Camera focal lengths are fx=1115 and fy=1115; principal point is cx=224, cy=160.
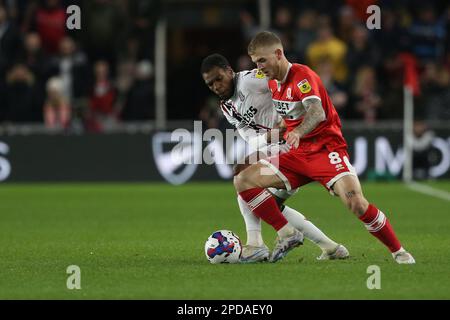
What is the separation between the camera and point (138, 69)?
20844 millimetres

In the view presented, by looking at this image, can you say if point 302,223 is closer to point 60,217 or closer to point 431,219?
point 431,219

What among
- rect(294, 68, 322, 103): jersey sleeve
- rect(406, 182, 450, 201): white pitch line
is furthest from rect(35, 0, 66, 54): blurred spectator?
rect(294, 68, 322, 103): jersey sleeve

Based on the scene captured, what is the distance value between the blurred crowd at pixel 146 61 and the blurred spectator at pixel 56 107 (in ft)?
0.06

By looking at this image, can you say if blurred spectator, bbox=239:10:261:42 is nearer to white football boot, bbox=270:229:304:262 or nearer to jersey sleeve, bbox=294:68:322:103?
white football boot, bbox=270:229:304:262

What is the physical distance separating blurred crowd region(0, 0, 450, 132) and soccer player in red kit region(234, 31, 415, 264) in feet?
33.5

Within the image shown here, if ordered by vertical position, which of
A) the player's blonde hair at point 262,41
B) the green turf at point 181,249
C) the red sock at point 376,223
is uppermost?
the player's blonde hair at point 262,41

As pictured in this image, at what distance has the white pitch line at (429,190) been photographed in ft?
56.1

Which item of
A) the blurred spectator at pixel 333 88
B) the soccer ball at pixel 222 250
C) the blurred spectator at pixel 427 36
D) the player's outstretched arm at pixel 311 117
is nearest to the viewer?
the player's outstretched arm at pixel 311 117

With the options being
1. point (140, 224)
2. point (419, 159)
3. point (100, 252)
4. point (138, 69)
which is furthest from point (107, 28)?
point (100, 252)

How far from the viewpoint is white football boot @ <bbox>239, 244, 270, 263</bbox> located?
9414 millimetres

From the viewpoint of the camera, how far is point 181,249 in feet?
34.6
